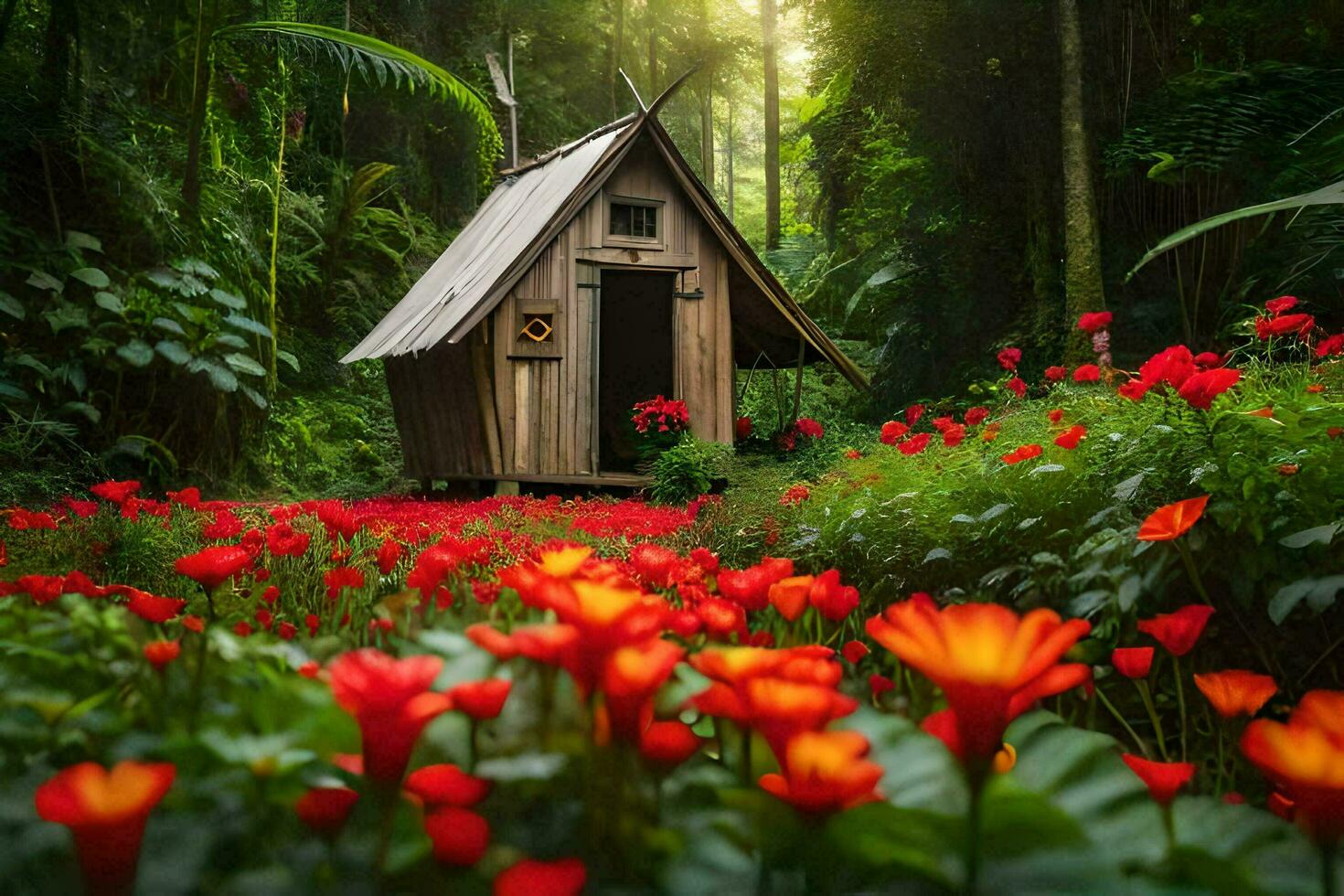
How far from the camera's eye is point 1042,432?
4.15 meters

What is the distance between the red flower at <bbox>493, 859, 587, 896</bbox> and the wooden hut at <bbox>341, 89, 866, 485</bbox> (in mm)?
8475

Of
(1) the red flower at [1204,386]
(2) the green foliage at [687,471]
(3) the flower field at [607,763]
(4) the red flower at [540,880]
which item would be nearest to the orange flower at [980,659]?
(3) the flower field at [607,763]

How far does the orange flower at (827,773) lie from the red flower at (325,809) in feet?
0.95

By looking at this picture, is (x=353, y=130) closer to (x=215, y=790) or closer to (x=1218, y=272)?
(x=1218, y=272)

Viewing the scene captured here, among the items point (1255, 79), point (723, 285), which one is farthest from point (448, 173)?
point (1255, 79)

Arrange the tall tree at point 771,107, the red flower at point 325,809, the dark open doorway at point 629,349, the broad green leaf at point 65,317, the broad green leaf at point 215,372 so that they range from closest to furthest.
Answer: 1. the red flower at point 325,809
2. the broad green leaf at point 65,317
3. the broad green leaf at point 215,372
4. the dark open doorway at point 629,349
5. the tall tree at point 771,107

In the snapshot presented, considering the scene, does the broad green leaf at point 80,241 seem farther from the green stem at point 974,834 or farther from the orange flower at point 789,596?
the green stem at point 974,834

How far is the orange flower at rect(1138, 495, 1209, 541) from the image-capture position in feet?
5.19

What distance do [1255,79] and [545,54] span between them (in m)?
17.6

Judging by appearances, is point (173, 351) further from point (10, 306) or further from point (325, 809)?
point (325, 809)

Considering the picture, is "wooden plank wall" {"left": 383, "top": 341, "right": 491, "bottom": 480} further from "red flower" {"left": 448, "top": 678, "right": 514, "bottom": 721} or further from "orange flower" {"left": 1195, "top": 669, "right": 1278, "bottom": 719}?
"red flower" {"left": 448, "top": 678, "right": 514, "bottom": 721}

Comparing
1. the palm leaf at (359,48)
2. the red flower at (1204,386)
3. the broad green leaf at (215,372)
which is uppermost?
the palm leaf at (359,48)

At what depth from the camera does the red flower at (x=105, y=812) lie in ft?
1.63

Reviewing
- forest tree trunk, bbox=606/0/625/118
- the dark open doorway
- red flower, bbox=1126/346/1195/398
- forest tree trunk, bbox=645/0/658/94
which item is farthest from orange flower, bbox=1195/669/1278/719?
forest tree trunk, bbox=645/0/658/94
